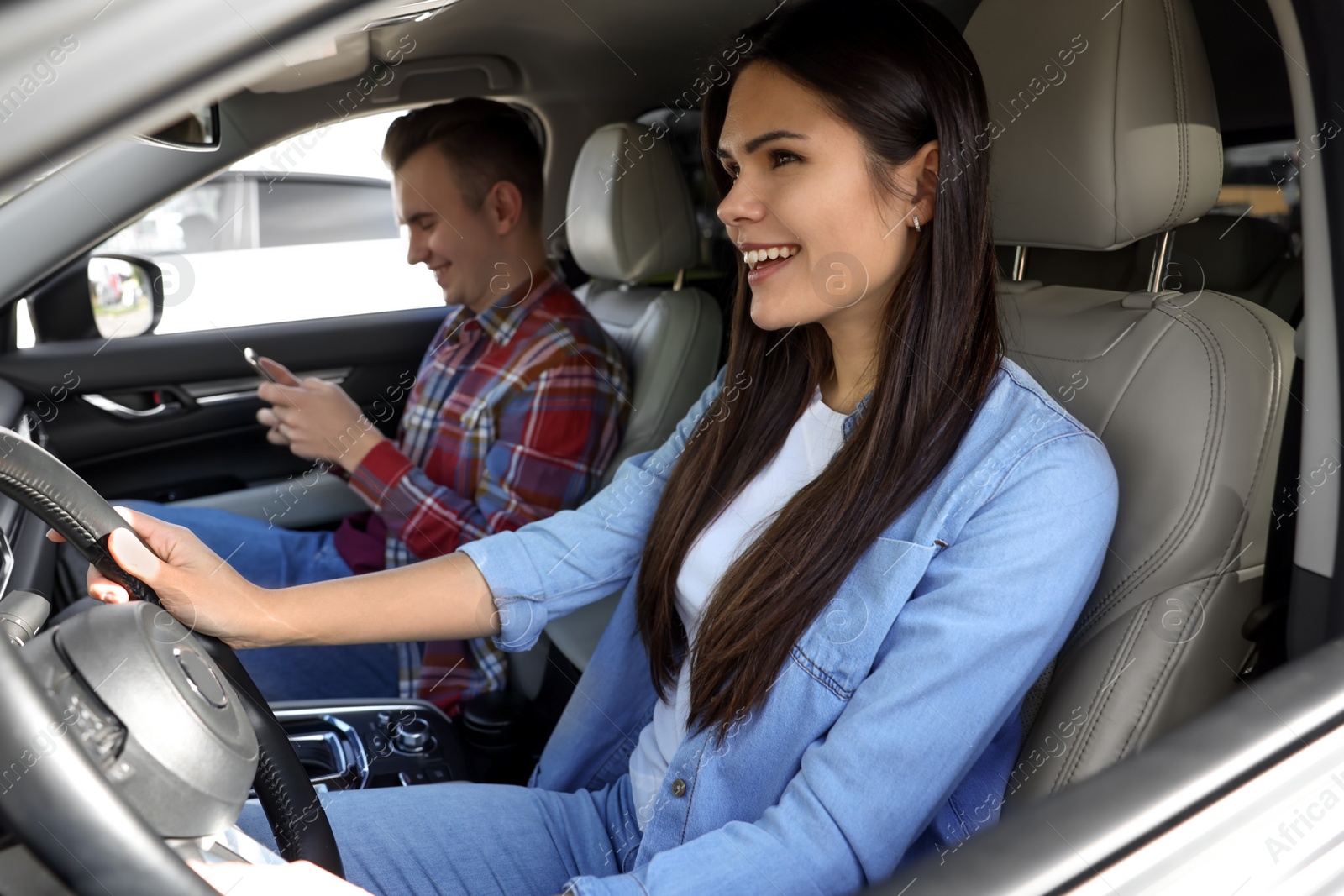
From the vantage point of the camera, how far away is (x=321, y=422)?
6.18ft

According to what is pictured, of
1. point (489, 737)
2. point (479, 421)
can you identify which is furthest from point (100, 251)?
point (489, 737)

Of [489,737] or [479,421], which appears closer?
[489,737]

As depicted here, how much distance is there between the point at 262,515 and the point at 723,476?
1.43m

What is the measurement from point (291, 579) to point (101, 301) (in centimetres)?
75

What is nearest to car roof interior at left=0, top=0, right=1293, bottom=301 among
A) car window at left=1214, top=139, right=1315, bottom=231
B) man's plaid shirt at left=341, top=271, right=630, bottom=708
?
car window at left=1214, top=139, right=1315, bottom=231

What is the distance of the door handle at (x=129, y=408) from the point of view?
223 cm

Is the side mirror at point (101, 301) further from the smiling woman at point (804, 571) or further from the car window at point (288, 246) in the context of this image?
the smiling woman at point (804, 571)

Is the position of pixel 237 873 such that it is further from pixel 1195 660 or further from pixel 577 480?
pixel 577 480

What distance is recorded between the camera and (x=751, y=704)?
977 millimetres

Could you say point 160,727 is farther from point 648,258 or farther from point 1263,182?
point 648,258

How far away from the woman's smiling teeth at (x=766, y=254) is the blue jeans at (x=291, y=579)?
39.1 inches

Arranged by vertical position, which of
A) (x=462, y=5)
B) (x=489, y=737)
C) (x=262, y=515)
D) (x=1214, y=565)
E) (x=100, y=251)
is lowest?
(x=489, y=737)

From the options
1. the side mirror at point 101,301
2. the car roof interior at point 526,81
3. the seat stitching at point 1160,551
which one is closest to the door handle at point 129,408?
the side mirror at point 101,301

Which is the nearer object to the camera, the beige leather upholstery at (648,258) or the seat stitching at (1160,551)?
the seat stitching at (1160,551)
